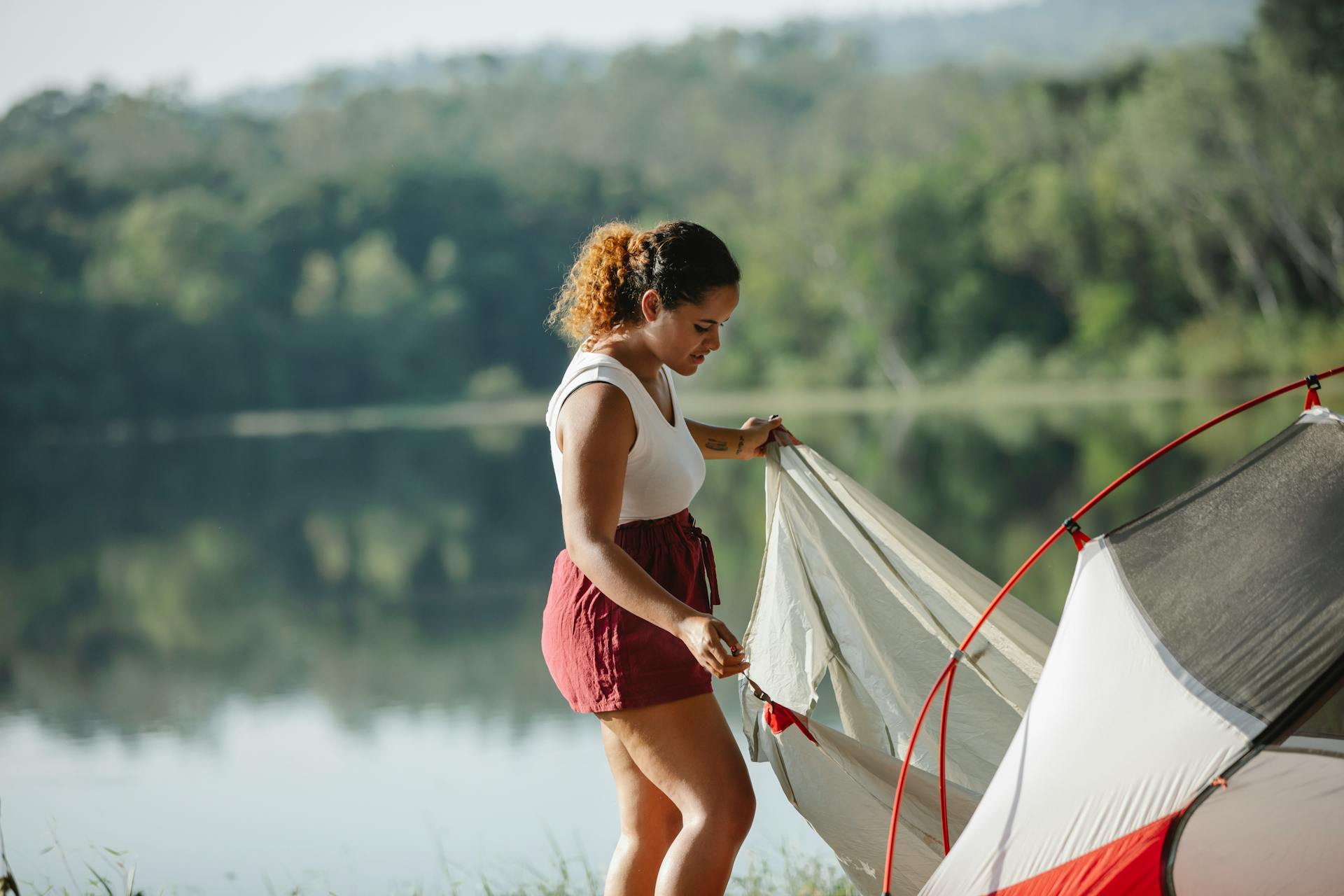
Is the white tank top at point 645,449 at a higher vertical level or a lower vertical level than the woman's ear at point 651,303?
lower

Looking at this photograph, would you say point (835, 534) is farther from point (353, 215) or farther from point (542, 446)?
point (353, 215)

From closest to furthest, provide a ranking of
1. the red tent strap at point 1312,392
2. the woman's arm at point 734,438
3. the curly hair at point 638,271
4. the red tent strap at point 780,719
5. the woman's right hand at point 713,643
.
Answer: the woman's right hand at point 713,643 < the curly hair at point 638,271 < the red tent strap at point 1312,392 < the red tent strap at point 780,719 < the woman's arm at point 734,438

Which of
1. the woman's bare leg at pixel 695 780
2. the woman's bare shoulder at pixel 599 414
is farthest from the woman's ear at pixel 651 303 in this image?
the woman's bare leg at pixel 695 780

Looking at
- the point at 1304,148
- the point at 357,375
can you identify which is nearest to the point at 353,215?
the point at 357,375

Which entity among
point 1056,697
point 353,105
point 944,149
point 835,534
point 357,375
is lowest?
point 1056,697

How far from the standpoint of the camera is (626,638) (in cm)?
208

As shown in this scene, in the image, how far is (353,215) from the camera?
53.3 m

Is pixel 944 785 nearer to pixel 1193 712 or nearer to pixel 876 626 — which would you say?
pixel 876 626

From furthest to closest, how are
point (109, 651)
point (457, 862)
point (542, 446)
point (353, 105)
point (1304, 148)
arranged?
point (353, 105) → point (1304, 148) → point (542, 446) → point (109, 651) → point (457, 862)

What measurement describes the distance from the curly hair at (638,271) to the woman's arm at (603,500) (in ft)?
0.64

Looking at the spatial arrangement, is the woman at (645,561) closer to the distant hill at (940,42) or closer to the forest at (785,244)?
the forest at (785,244)

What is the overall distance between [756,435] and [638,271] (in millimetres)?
636

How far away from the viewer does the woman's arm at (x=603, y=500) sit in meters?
1.94

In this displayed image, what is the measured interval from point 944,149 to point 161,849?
4899cm
